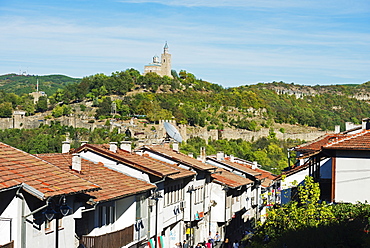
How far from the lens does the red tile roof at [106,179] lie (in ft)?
61.4

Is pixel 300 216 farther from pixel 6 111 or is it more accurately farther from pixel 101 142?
pixel 6 111

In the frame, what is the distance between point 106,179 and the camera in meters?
20.5

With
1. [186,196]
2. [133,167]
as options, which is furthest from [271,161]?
[133,167]

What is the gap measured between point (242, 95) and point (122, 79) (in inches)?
1386

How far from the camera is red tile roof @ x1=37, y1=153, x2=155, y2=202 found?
18.7 m

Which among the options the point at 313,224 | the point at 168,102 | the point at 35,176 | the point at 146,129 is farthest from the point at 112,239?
the point at 168,102

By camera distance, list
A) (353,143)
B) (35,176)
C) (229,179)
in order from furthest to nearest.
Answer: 1. (229,179)
2. (353,143)
3. (35,176)

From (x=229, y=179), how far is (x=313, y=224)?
62.9ft

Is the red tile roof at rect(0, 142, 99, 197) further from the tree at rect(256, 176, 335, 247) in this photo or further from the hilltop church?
the hilltop church

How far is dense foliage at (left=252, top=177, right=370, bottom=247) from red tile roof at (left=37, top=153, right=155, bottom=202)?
13.1 feet

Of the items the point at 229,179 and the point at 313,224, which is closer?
the point at 313,224

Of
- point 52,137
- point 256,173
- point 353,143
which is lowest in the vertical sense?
point 52,137

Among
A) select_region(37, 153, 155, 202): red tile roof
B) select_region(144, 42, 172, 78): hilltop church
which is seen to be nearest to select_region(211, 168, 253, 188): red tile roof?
select_region(37, 153, 155, 202): red tile roof

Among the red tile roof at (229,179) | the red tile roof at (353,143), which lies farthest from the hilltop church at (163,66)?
the red tile roof at (353,143)
